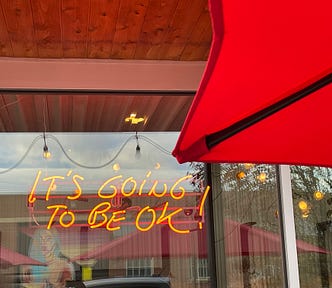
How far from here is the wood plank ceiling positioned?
3336 millimetres

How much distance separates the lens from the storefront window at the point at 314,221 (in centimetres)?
411

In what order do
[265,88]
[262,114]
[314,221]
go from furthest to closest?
[314,221] → [262,114] → [265,88]

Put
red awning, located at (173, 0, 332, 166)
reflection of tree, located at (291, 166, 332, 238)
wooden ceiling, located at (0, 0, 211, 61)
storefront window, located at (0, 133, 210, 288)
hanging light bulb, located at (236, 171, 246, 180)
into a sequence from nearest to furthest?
red awning, located at (173, 0, 332, 166), wooden ceiling, located at (0, 0, 211, 61), reflection of tree, located at (291, 166, 332, 238), storefront window, located at (0, 133, 210, 288), hanging light bulb, located at (236, 171, 246, 180)

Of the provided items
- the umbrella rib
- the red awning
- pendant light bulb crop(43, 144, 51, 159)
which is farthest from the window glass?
the umbrella rib

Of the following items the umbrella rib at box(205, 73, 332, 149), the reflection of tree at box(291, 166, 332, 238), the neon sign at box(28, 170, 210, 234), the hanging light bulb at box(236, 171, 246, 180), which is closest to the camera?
the umbrella rib at box(205, 73, 332, 149)

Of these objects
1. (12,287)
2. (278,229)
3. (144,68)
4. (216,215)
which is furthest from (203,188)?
(12,287)

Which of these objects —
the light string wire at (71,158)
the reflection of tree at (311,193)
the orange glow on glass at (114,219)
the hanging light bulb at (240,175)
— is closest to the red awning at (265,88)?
the reflection of tree at (311,193)

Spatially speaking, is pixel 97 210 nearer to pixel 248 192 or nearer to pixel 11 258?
pixel 11 258

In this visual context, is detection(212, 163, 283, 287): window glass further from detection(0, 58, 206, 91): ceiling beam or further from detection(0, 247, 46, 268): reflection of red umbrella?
detection(0, 247, 46, 268): reflection of red umbrella

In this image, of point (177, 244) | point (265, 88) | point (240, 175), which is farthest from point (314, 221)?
point (265, 88)

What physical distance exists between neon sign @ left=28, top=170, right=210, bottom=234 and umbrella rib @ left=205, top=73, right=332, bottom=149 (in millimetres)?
3154

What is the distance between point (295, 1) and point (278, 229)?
135 inches

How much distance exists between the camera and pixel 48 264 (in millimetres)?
4316

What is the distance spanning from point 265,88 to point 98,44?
9.38 feet
